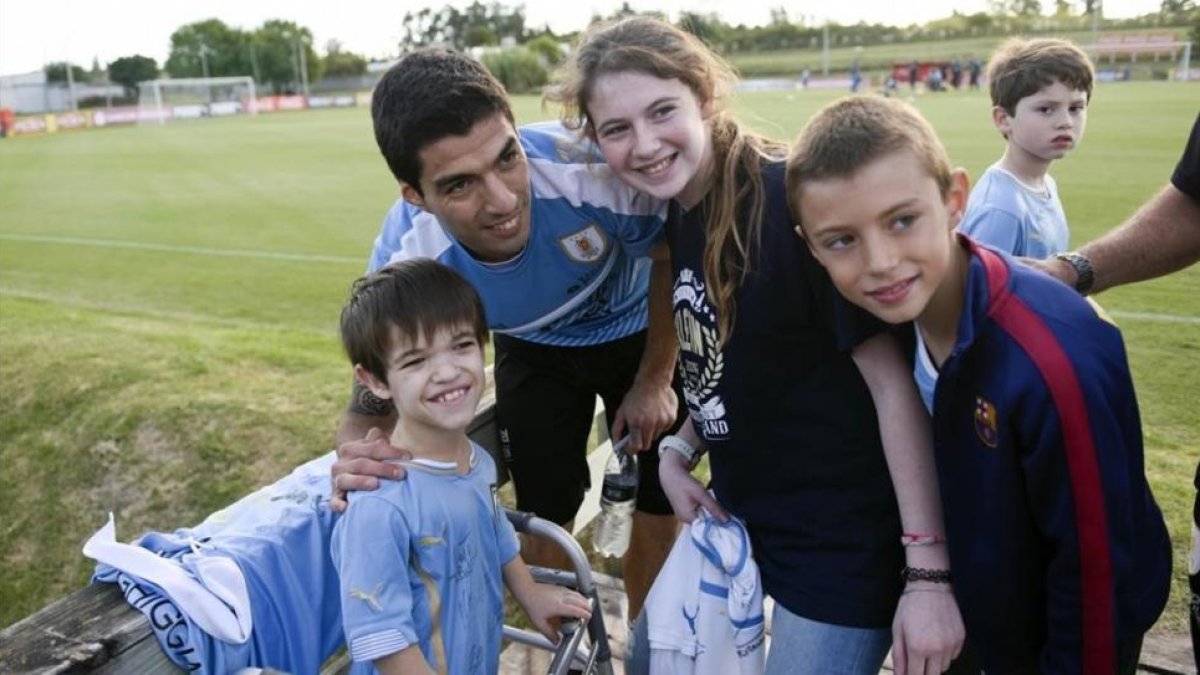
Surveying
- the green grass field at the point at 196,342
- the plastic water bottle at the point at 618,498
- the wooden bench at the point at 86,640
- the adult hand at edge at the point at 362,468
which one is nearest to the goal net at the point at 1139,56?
the green grass field at the point at 196,342

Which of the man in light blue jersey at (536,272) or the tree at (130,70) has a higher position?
the tree at (130,70)

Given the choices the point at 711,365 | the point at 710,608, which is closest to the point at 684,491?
the point at 710,608

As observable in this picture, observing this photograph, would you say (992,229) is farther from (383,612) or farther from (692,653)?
(383,612)

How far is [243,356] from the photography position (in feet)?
21.3

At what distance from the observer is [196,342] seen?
681 cm

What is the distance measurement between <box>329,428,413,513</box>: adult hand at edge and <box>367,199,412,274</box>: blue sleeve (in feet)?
2.44

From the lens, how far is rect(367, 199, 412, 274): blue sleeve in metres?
2.62

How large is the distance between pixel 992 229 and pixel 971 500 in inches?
84.3

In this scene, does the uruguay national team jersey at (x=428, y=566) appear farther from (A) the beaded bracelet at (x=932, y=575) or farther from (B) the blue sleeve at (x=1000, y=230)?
(B) the blue sleeve at (x=1000, y=230)

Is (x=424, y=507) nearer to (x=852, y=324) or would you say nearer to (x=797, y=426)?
(x=797, y=426)

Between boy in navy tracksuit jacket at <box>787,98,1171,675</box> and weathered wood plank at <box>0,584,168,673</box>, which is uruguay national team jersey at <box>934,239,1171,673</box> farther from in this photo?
weathered wood plank at <box>0,584,168,673</box>

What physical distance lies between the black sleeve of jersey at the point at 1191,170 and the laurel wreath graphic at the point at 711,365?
1.12m

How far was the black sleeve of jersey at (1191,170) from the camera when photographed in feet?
7.00

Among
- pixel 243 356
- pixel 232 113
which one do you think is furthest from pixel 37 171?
pixel 232 113
